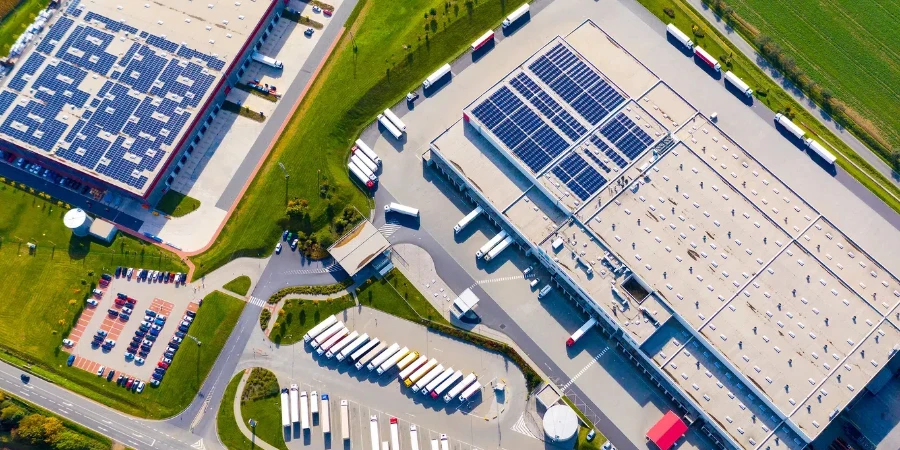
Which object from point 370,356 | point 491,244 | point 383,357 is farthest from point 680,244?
point 370,356

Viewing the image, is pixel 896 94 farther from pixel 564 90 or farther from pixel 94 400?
pixel 94 400

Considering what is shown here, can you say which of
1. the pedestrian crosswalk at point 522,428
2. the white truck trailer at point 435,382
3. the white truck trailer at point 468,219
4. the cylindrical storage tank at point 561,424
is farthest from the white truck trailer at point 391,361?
the cylindrical storage tank at point 561,424

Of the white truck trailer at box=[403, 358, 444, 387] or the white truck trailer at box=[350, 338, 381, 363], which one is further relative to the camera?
the white truck trailer at box=[350, 338, 381, 363]

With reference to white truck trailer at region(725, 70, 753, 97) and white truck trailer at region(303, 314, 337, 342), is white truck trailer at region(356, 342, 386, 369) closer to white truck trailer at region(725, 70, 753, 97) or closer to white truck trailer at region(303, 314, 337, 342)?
white truck trailer at region(303, 314, 337, 342)

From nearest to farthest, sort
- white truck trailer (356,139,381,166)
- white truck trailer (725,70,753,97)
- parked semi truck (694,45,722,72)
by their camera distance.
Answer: white truck trailer (356,139,381,166), white truck trailer (725,70,753,97), parked semi truck (694,45,722,72)

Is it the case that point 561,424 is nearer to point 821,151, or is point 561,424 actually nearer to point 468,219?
point 468,219

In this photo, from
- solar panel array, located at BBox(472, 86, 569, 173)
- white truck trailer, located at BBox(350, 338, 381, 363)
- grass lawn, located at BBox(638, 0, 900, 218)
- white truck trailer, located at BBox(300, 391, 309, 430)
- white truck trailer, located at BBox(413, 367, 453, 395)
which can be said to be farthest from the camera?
grass lawn, located at BBox(638, 0, 900, 218)

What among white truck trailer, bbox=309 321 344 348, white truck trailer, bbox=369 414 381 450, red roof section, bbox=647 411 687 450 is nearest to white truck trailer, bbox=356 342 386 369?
white truck trailer, bbox=309 321 344 348
